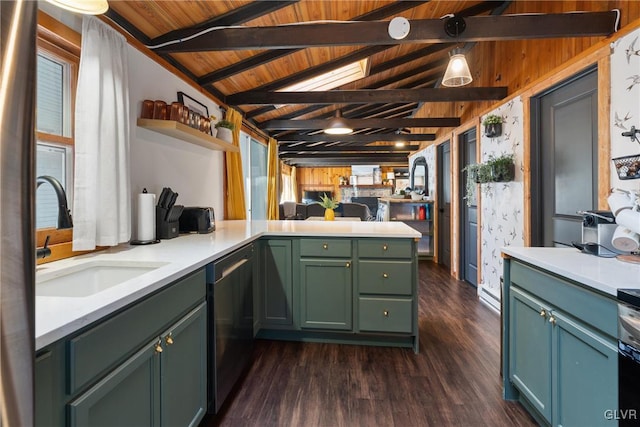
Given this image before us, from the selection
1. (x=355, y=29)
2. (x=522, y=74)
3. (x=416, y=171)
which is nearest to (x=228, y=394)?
(x=355, y=29)

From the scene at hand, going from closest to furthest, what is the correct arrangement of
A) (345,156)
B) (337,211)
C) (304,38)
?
(304,38) → (337,211) → (345,156)

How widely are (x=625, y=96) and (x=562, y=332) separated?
57.0 inches

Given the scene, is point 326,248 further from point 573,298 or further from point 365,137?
point 365,137

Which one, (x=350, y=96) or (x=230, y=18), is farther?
(x=350, y=96)

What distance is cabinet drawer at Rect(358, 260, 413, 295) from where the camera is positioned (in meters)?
2.27

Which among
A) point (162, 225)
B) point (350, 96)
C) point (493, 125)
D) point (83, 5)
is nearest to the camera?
point (83, 5)

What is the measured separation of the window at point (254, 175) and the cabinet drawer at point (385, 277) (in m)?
2.77

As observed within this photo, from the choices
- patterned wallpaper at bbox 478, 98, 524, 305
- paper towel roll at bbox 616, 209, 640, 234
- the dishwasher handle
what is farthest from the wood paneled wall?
paper towel roll at bbox 616, 209, 640, 234

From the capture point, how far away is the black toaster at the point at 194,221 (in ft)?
7.79

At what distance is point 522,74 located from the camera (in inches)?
112

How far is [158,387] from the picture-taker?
111 centimetres

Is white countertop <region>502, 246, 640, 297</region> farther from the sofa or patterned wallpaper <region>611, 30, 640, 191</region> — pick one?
the sofa

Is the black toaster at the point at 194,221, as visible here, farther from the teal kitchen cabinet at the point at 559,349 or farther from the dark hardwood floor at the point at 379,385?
the teal kitchen cabinet at the point at 559,349

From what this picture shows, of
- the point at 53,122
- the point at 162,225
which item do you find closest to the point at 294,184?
the point at 162,225
